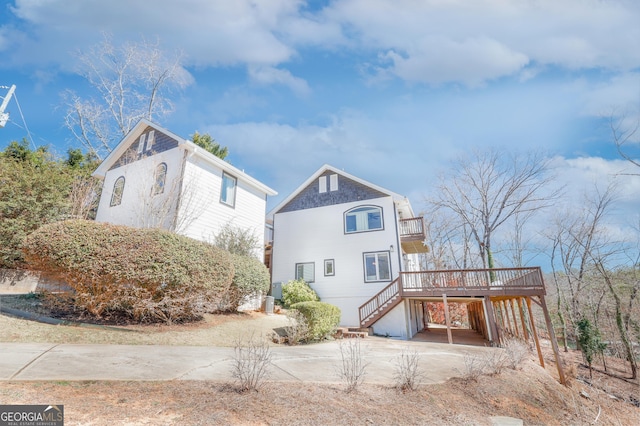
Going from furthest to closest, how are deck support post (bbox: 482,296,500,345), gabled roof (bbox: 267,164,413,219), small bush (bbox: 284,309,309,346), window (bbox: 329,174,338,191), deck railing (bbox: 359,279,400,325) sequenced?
window (bbox: 329,174,338,191) < gabled roof (bbox: 267,164,413,219) < deck railing (bbox: 359,279,400,325) < deck support post (bbox: 482,296,500,345) < small bush (bbox: 284,309,309,346)

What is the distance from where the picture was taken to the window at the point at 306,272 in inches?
731

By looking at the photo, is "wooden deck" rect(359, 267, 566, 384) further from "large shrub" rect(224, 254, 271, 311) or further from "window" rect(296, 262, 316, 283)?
"large shrub" rect(224, 254, 271, 311)


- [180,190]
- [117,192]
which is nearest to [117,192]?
[117,192]

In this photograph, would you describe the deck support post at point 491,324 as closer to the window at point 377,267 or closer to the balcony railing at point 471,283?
the balcony railing at point 471,283

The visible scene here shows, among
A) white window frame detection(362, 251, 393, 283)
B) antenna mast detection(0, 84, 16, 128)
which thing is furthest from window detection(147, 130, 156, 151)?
white window frame detection(362, 251, 393, 283)

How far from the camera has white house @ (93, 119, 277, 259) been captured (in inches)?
504

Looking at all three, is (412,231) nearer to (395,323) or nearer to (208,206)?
(395,323)

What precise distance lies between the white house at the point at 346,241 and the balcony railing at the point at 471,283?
125cm

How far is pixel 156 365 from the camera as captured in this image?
5074 mm

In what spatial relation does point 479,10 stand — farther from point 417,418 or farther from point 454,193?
point 454,193

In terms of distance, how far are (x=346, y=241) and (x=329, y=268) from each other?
6.45 feet

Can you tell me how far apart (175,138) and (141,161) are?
2701 millimetres

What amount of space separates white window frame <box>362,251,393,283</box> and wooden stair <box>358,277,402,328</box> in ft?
3.55

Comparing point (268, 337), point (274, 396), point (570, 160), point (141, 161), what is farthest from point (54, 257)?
point (570, 160)
